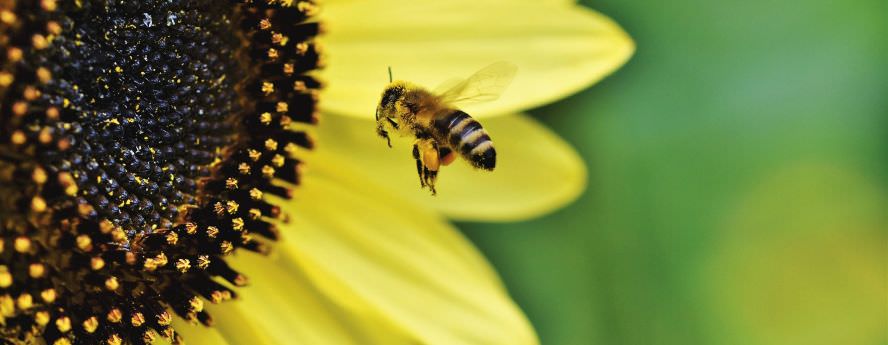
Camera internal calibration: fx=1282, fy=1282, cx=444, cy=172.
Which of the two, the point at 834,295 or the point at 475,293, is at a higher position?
the point at 475,293

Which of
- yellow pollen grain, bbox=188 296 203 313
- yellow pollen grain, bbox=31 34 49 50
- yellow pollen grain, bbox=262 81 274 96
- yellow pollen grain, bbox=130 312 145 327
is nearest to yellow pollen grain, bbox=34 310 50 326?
yellow pollen grain, bbox=130 312 145 327

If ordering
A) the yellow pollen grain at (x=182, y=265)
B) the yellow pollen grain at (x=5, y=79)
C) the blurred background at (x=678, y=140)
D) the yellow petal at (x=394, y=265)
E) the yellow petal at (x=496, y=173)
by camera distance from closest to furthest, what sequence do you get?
the yellow pollen grain at (x=5, y=79), the yellow pollen grain at (x=182, y=265), the yellow petal at (x=394, y=265), the yellow petal at (x=496, y=173), the blurred background at (x=678, y=140)

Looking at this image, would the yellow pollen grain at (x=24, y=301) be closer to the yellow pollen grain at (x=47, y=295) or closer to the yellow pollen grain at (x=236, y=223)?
the yellow pollen grain at (x=47, y=295)

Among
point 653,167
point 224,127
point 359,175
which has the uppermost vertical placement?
point 224,127

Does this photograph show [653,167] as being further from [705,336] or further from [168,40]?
[168,40]

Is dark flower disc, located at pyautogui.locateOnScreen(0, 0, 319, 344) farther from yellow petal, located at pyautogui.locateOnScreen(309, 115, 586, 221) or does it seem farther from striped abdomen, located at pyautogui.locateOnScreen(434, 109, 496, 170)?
striped abdomen, located at pyautogui.locateOnScreen(434, 109, 496, 170)

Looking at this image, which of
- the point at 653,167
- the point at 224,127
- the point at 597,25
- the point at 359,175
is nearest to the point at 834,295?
the point at 653,167

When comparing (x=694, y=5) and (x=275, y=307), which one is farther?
(x=694, y=5)

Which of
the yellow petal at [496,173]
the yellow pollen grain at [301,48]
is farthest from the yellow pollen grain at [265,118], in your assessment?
the yellow petal at [496,173]
